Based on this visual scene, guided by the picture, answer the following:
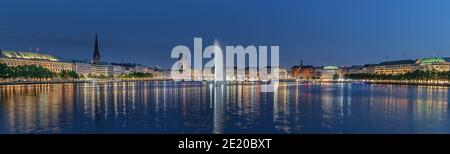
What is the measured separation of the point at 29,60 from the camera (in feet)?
485

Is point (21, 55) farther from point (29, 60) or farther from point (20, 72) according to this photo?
point (20, 72)

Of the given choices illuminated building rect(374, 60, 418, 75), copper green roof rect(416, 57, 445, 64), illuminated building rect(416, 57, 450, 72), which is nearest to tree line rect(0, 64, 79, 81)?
illuminated building rect(416, 57, 450, 72)

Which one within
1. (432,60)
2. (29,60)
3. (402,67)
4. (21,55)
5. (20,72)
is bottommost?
(20,72)

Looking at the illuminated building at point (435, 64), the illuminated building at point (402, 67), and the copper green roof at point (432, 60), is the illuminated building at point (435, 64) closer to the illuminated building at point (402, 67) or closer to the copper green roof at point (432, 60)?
the copper green roof at point (432, 60)

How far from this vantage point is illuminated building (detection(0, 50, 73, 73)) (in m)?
133

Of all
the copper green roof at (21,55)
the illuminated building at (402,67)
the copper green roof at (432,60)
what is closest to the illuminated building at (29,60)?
the copper green roof at (21,55)

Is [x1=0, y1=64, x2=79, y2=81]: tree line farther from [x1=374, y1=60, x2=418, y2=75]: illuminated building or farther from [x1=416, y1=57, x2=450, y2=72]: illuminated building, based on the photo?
[x1=374, y1=60, x2=418, y2=75]: illuminated building

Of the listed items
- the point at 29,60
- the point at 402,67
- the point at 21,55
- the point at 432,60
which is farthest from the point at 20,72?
the point at 402,67

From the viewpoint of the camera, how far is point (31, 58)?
151m

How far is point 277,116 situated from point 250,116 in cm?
156
